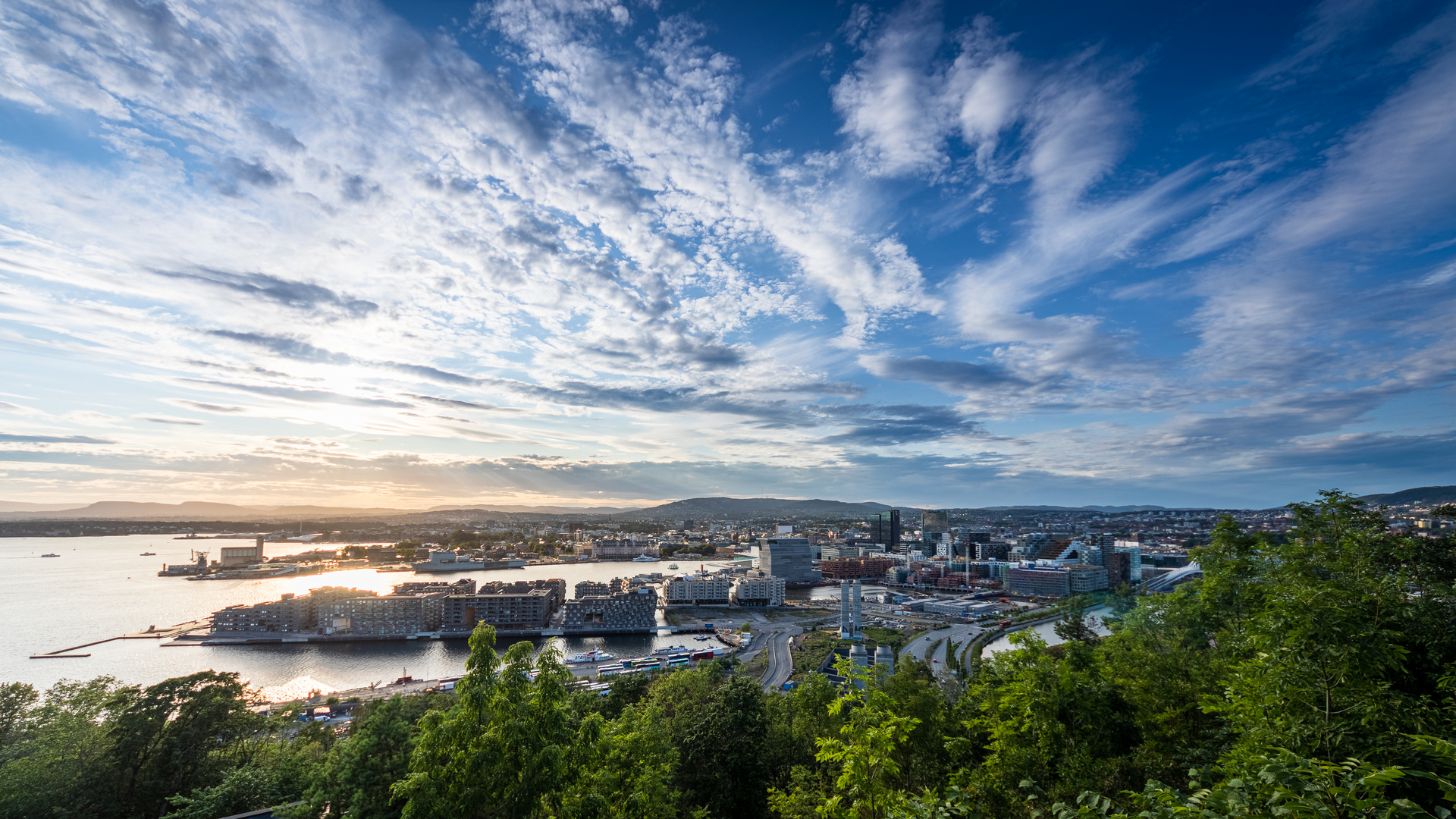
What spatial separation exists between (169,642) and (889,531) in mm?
69945

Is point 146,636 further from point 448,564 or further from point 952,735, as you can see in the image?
point 952,735

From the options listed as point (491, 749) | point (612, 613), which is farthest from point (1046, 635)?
point (491, 749)

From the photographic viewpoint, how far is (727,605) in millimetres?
41219

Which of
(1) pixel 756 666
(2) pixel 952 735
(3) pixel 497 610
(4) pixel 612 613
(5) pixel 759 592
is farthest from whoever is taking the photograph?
(5) pixel 759 592

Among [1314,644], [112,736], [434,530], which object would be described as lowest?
[434,530]

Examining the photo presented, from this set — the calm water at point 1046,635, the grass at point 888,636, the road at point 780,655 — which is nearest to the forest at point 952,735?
the road at point 780,655

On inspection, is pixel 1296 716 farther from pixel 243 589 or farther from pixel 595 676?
pixel 243 589

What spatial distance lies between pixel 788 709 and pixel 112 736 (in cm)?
995

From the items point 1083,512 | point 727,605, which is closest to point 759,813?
point 727,605

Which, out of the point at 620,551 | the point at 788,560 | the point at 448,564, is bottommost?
the point at 620,551

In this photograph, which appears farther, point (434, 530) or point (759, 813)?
point (434, 530)

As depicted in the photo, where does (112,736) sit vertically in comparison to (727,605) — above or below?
above

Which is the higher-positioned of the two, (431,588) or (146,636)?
(431,588)

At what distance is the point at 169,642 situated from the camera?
26156 millimetres
